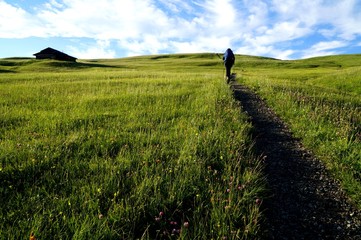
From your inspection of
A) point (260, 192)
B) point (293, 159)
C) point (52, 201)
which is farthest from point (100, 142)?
point (293, 159)

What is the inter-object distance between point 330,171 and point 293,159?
2.82 feet

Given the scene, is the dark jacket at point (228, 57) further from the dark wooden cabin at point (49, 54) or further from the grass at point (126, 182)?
the dark wooden cabin at point (49, 54)

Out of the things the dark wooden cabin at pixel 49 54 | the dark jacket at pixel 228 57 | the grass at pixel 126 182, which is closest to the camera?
the grass at pixel 126 182

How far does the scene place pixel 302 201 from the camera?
493cm

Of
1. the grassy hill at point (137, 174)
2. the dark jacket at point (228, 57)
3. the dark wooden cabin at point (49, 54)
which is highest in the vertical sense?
the dark jacket at point (228, 57)

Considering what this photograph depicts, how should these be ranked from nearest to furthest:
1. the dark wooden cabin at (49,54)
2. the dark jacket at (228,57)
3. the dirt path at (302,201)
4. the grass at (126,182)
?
the grass at (126,182), the dirt path at (302,201), the dark jacket at (228,57), the dark wooden cabin at (49,54)

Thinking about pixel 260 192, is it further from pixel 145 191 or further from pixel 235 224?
pixel 145 191

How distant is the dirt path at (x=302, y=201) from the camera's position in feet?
13.7

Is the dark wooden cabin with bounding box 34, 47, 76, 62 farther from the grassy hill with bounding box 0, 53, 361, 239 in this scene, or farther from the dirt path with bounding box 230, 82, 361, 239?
the dirt path with bounding box 230, 82, 361, 239

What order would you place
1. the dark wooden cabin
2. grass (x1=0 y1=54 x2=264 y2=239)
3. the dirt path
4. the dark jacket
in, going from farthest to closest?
the dark wooden cabin < the dark jacket < the dirt path < grass (x1=0 y1=54 x2=264 y2=239)

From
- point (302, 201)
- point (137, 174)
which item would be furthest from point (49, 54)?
point (302, 201)

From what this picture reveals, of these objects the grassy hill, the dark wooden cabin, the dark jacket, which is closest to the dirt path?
the grassy hill

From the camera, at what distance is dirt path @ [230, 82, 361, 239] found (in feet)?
13.7

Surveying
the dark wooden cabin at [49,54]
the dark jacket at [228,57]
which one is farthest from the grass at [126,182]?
the dark wooden cabin at [49,54]
